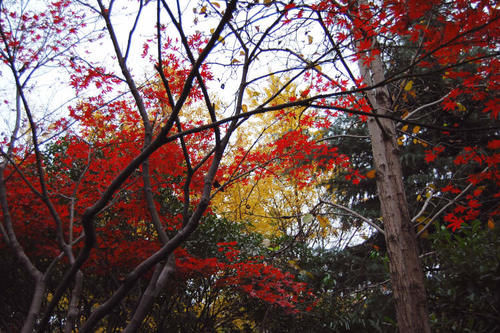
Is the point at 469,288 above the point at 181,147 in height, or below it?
below

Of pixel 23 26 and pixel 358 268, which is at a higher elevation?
pixel 23 26

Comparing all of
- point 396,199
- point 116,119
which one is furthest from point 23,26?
point 396,199

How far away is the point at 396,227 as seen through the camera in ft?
9.84

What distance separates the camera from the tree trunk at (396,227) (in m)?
2.73

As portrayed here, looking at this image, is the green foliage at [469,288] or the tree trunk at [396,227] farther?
the green foliage at [469,288]

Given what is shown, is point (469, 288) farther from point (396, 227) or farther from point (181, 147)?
point (181, 147)

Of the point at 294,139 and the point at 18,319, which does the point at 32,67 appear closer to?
the point at 294,139

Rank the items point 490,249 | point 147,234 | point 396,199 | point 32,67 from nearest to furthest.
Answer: point 396,199, point 490,249, point 32,67, point 147,234

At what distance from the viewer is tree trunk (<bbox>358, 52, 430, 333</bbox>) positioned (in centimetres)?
273

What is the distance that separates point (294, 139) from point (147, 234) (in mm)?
2797

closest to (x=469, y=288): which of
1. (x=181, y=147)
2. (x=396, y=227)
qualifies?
(x=396, y=227)

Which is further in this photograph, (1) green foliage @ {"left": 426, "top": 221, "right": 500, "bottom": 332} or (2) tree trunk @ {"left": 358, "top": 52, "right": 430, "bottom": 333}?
(1) green foliage @ {"left": 426, "top": 221, "right": 500, "bottom": 332}

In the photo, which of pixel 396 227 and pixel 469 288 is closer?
pixel 396 227

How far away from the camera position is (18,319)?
5.32 m
